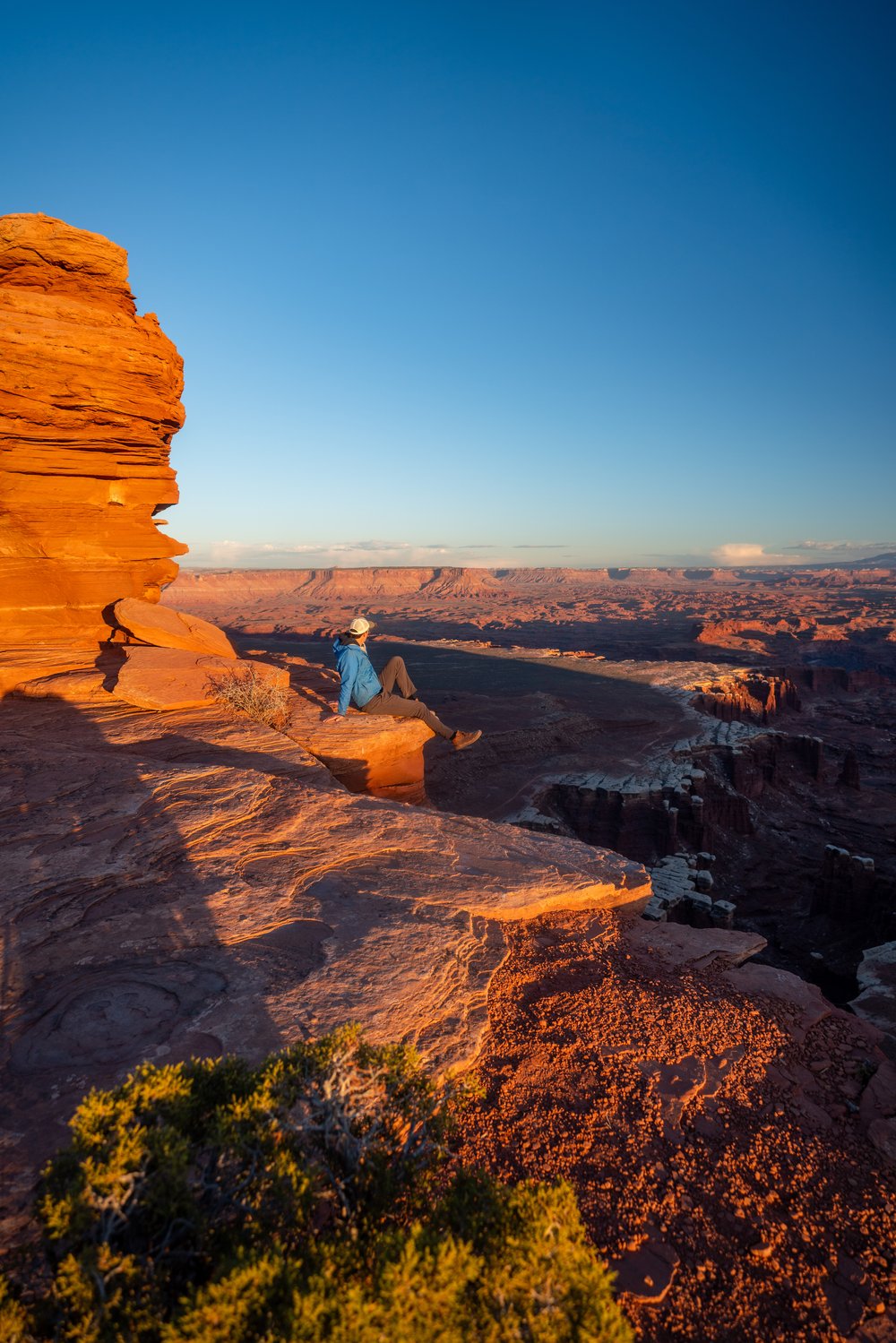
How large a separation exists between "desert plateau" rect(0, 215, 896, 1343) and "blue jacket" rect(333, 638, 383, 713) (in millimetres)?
450

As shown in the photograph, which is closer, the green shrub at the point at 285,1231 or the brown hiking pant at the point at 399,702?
the green shrub at the point at 285,1231

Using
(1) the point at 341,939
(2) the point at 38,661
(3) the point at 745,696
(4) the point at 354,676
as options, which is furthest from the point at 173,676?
(3) the point at 745,696

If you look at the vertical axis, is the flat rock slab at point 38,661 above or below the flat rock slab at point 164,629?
below

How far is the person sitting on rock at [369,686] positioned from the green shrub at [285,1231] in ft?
19.9

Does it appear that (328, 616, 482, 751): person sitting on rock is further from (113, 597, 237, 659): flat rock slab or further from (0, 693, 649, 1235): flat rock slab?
(113, 597, 237, 659): flat rock slab

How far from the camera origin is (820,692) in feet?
123

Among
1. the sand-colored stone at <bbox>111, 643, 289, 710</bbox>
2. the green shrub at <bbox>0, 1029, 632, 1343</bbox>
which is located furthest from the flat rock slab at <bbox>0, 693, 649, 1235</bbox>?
the sand-colored stone at <bbox>111, 643, 289, 710</bbox>

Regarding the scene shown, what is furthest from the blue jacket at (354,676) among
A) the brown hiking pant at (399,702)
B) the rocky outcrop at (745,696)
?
the rocky outcrop at (745,696)

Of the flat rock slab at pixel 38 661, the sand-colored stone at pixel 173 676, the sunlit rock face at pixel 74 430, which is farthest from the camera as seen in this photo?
the sunlit rock face at pixel 74 430

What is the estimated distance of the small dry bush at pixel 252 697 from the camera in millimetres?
7750

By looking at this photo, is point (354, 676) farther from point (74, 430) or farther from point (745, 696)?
point (745, 696)

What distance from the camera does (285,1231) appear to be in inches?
61.1

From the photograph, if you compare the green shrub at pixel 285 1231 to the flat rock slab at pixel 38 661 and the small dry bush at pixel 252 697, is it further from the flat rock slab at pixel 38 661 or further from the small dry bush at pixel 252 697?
the flat rock slab at pixel 38 661

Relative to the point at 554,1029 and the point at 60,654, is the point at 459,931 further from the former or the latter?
the point at 60,654
